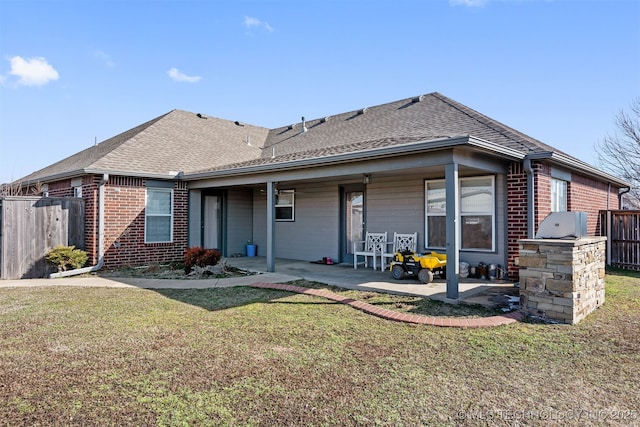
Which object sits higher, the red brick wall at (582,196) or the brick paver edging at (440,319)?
the red brick wall at (582,196)

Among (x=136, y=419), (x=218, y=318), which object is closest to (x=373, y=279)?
(x=218, y=318)

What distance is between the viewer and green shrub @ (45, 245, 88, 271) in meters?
9.20

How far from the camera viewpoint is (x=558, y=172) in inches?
338

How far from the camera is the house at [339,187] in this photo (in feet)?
25.0

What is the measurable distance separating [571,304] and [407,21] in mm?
7766

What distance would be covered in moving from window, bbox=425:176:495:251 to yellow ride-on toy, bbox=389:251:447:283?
1017 mm

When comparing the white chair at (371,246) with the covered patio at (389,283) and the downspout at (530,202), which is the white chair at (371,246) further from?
the downspout at (530,202)

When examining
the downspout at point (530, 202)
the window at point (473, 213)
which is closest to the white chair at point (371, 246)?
the window at point (473, 213)

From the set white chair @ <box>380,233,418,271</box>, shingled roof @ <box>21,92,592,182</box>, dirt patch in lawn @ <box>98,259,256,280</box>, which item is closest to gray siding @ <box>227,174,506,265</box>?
white chair @ <box>380,233,418,271</box>

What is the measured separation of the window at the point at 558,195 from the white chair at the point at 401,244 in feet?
10.0

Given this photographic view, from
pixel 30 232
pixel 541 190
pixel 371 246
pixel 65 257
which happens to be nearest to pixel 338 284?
pixel 371 246

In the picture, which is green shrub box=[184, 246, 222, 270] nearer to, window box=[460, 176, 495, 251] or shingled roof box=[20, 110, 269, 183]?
shingled roof box=[20, 110, 269, 183]

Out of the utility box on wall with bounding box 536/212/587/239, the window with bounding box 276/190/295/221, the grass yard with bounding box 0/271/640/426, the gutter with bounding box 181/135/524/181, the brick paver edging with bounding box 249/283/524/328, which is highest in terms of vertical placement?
the gutter with bounding box 181/135/524/181

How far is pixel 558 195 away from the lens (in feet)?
29.1
